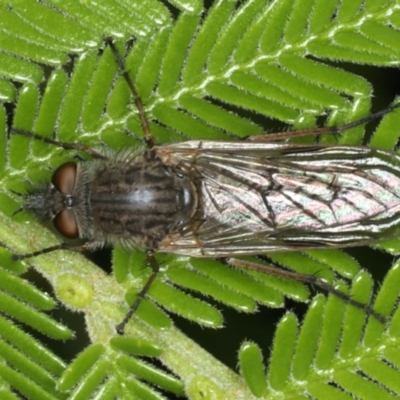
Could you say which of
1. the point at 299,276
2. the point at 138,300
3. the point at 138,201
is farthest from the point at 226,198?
the point at 138,300

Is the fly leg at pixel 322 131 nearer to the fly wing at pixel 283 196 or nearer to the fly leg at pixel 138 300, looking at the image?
the fly wing at pixel 283 196

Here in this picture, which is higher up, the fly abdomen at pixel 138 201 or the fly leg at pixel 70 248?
the fly abdomen at pixel 138 201

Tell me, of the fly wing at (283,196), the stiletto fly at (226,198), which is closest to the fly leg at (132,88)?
the stiletto fly at (226,198)

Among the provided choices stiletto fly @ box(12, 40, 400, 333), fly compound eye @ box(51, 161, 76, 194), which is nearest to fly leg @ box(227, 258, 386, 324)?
stiletto fly @ box(12, 40, 400, 333)

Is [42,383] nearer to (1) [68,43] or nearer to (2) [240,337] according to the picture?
(2) [240,337]

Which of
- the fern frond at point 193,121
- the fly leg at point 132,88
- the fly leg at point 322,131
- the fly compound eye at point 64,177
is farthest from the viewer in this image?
the fly compound eye at point 64,177

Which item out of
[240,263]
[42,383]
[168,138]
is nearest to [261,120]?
[168,138]
